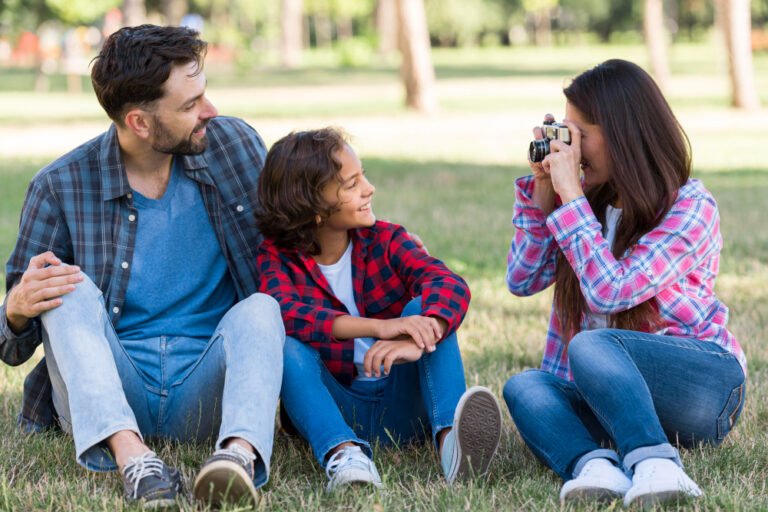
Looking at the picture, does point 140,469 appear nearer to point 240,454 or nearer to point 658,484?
point 240,454

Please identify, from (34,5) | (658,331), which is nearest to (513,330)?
(658,331)

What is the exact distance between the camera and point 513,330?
5770 millimetres

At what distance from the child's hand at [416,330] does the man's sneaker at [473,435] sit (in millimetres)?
225

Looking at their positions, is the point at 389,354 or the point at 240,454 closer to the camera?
the point at 240,454

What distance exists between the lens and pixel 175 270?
3.85m

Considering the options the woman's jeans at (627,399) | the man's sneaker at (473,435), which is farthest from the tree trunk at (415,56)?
the man's sneaker at (473,435)

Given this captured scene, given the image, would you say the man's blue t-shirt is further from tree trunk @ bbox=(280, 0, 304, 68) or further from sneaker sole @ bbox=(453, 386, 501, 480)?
tree trunk @ bbox=(280, 0, 304, 68)

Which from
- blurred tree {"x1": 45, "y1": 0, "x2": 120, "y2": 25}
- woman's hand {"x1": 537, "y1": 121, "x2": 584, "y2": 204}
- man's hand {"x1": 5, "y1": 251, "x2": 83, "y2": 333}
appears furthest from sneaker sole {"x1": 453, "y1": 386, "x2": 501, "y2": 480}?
blurred tree {"x1": 45, "y1": 0, "x2": 120, "y2": 25}

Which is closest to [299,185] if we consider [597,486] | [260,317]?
[260,317]

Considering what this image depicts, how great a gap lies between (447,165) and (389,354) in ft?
31.3

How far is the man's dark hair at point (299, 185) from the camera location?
371 cm

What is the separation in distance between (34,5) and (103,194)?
1590 inches

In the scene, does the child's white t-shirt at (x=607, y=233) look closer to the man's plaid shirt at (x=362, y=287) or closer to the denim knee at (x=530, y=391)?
the denim knee at (x=530, y=391)

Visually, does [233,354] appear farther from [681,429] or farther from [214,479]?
[681,429]
